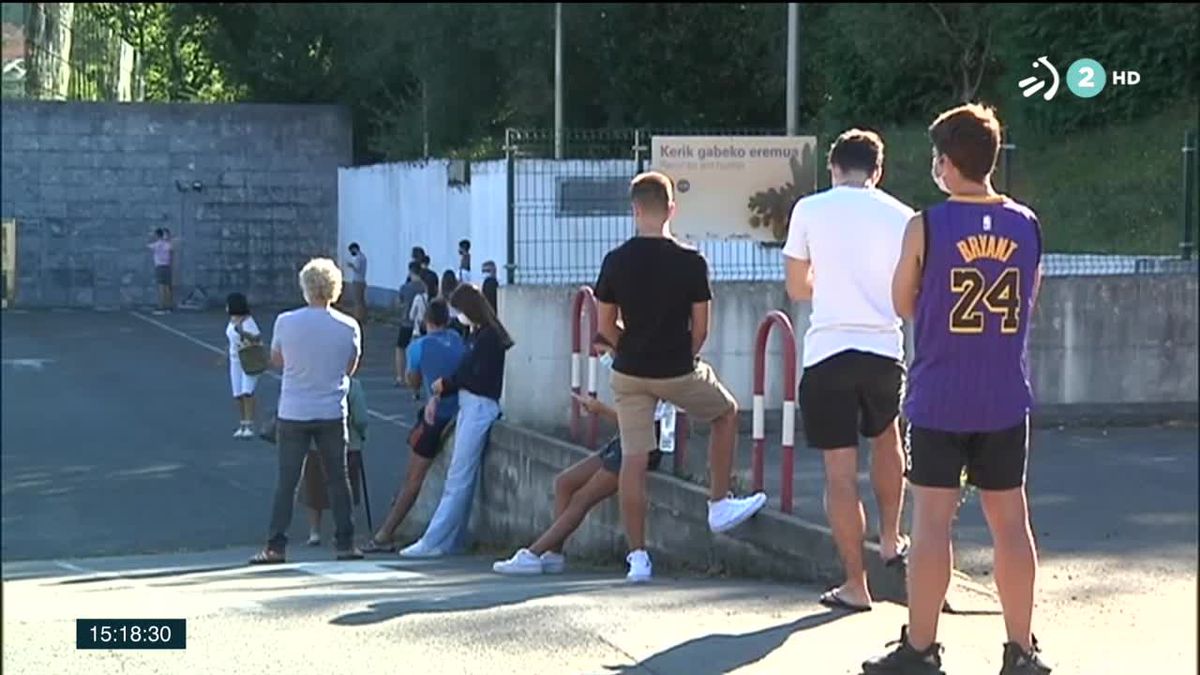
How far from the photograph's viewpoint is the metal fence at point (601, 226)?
14.0 metres

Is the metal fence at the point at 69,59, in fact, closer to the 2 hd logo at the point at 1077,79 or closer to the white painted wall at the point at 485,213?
the white painted wall at the point at 485,213

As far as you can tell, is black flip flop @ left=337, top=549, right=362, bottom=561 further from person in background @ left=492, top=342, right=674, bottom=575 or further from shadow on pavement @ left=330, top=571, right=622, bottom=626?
shadow on pavement @ left=330, top=571, right=622, bottom=626

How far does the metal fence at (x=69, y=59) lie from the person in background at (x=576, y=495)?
33.6 meters

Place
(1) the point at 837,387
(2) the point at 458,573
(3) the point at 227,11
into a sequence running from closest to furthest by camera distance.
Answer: (1) the point at 837,387 → (2) the point at 458,573 → (3) the point at 227,11

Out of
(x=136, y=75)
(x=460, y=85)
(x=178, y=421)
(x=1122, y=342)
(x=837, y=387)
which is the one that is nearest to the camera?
(x=837, y=387)

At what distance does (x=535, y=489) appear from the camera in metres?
12.2

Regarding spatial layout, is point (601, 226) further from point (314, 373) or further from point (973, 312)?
point (973, 312)

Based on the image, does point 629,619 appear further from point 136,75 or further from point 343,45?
point 136,75

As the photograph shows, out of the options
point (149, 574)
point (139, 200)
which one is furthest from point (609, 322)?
point (139, 200)

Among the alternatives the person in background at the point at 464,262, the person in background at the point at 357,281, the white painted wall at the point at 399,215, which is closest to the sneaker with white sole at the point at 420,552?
the person in background at the point at 464,262

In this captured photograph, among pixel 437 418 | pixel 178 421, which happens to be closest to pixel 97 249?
pixel 178 421

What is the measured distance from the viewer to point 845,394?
701 cm

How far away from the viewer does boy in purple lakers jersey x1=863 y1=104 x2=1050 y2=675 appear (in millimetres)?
5426

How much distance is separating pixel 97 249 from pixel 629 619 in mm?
33787
